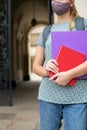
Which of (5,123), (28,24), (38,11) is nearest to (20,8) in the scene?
(38,11)

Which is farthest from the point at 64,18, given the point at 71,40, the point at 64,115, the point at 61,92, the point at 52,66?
the point at 64,115

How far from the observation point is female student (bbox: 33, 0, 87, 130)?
2.35 metres

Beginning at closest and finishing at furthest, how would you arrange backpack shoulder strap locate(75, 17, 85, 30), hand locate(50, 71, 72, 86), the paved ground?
hand locate(50, 71, 72, 86) < backpack shoulder strap locate(75, 17, 85, 30) < the paved ground

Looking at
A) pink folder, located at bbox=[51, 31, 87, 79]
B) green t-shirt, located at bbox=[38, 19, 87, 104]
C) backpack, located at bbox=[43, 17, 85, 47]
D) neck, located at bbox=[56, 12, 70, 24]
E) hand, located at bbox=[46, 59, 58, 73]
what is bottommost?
green t-shirt, located at bbox=[38, 19, 87, 104]

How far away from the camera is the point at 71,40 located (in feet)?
7.89

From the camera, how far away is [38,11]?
24094 mm

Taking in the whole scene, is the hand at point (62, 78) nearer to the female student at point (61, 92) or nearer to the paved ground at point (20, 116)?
the female student at point (61, 92)

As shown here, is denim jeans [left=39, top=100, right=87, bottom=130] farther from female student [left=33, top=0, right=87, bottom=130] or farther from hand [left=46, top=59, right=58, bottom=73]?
hand [left=46, top=59, right=58, bottom=73]

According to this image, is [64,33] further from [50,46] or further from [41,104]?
[41,104]

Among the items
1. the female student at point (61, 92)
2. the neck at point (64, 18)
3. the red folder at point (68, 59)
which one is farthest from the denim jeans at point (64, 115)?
the neck at point (64, 18)

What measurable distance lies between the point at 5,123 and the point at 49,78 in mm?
4941

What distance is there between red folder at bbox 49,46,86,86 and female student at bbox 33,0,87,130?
0.10 feet

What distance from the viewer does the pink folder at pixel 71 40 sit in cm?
240

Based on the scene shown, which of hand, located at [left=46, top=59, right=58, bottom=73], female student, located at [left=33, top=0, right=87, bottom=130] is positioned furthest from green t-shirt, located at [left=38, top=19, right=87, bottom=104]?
hand, located at [left=46, top=59, right=58, bottom=73]
